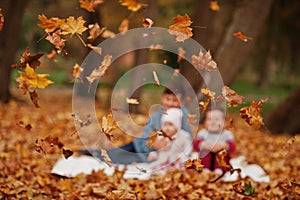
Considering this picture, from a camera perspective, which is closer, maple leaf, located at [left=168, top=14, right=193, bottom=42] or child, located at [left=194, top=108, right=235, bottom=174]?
maple leaf, located at [left=168, top=14, right=193, bottom=42]

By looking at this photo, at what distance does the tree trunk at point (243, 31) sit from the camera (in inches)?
326

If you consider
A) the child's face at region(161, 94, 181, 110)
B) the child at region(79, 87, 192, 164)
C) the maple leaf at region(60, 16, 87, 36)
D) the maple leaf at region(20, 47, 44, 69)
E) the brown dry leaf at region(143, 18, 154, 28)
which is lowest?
the child at region(79, 87, 192, 164)

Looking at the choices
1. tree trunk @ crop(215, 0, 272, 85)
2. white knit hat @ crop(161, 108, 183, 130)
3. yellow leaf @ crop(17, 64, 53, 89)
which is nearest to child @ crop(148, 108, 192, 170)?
white knit hat @ crop(161, 108, 183, 130)

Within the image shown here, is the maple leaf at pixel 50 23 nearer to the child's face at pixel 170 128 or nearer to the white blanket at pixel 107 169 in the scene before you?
the white blanket at pixel 107 169

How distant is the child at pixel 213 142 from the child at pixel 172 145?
0.17 m

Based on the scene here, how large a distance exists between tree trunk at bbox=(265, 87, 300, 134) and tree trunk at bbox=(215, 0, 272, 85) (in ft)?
6.32

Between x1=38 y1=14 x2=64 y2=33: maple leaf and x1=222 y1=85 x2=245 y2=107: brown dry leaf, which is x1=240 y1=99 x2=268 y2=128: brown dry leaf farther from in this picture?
x1=38 y1=14 x2=64 y2=33: maple leaf

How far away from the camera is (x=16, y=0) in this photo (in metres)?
11.4

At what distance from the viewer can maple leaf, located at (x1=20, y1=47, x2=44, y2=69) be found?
330 cm

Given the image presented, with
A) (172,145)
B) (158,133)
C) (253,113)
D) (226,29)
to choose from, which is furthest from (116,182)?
(226,29)

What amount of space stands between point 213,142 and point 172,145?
0.48 m

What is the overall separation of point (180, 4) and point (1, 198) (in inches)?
546

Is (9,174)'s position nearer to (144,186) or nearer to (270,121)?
(144,186)

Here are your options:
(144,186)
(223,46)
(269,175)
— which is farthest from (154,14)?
(144,186)
